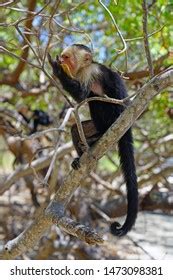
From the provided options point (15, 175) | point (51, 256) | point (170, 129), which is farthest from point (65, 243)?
point (170, 129)

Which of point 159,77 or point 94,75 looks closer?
point 159,77

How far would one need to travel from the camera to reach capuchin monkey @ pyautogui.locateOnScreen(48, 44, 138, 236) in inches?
112

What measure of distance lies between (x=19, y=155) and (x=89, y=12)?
1.50 m

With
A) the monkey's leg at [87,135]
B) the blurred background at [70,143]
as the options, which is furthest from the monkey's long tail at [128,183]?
the blurred background at [70,143]

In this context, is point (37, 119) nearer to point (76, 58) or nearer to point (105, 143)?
point (76, 58)

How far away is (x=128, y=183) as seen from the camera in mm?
2727

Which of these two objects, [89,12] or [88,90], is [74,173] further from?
[89,12]

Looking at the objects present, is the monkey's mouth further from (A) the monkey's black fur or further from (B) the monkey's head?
(A) the monkey's black fur

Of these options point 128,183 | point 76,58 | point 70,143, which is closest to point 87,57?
point 76,58

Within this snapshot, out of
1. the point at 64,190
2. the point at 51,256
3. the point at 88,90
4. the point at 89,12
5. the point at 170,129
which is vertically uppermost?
the point at 89,12

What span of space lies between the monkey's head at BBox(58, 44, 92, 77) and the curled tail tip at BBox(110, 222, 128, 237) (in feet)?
3.22

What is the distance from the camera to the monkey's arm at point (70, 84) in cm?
284

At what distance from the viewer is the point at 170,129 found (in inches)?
191

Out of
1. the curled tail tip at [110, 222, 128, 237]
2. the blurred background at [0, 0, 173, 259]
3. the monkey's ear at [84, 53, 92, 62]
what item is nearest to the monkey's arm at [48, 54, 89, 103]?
the monkey's ear at [84, 53, 92, 62]
